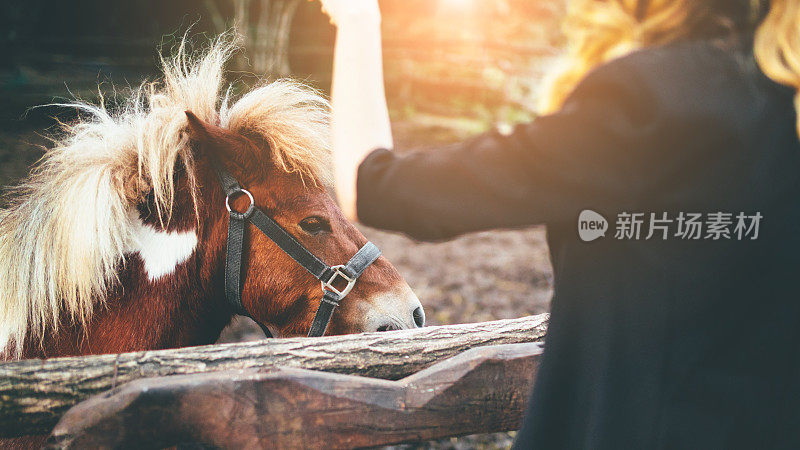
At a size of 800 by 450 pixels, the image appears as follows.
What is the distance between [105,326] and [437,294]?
4498 millimetres

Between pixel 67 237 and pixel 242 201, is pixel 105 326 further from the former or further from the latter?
pixel 242 201

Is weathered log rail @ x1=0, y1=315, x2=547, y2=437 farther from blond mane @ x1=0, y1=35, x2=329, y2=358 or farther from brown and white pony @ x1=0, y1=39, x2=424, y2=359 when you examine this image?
blond mane @ x1=0, y1=35, x2=329, y2=358

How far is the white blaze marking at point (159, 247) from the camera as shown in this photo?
5.63ft

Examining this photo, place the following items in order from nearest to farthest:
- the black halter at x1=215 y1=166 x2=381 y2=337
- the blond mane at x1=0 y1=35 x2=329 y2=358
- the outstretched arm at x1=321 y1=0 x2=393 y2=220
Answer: the outstretched arm at x1=321 y1=0 x2=393 y2=220 → the blond mane at x1=0 y1=35 x2=329 y2=358 → the black halter at x1=215 y1=166 x2=381 y2=337

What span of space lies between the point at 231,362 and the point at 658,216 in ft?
3.70

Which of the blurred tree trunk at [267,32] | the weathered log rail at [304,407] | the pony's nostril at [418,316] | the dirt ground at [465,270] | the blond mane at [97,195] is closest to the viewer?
the weathered log rail at [304,407]

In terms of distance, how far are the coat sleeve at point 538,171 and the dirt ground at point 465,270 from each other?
344cm

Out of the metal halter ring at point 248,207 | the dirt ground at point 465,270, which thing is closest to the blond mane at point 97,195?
the metal halter ring at point 248,207

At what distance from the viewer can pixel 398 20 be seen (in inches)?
619

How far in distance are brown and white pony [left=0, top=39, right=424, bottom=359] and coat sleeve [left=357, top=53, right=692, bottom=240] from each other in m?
0.98

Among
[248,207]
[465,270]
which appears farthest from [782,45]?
[465,270]

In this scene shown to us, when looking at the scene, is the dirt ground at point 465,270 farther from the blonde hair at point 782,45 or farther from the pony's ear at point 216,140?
the blonde hair at point 782,45

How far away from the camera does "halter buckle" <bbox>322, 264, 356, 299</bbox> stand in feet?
5.93

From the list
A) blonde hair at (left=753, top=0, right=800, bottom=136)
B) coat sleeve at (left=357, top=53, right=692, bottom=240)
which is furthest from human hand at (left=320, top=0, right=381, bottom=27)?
blonde hair at (left=753, top=0, right=800, bottom=136)
